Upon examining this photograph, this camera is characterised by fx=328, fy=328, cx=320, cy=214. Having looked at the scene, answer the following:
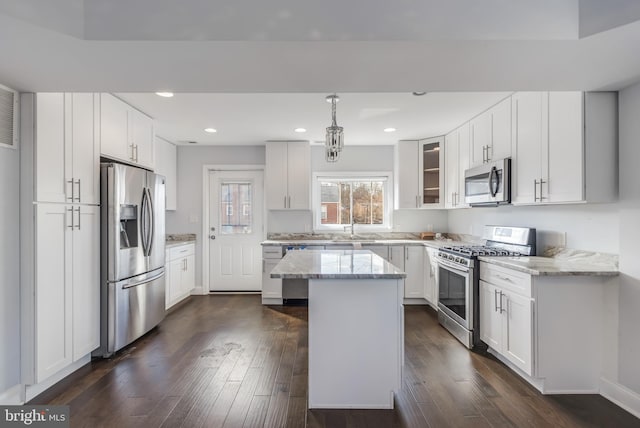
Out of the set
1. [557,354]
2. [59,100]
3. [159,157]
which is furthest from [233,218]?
[557,354]

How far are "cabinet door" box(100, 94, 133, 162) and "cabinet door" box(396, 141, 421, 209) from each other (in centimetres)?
348

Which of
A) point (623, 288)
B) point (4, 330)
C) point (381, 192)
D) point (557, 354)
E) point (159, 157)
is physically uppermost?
point (159, 157)

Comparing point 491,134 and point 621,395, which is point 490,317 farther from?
point 491,134

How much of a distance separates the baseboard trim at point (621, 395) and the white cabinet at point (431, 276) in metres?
1.91

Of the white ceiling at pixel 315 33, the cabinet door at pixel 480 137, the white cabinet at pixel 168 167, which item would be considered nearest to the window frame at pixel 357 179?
the cabinet door at pixel 480 137

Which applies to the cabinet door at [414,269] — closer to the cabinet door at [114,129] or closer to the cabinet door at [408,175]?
the cabinet door at [408,175]

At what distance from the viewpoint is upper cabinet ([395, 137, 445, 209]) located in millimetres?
4738

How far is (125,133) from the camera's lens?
128 inches

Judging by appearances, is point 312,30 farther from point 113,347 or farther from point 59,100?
point 113,347

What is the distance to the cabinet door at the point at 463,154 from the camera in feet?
12.7

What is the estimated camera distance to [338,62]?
1757 millimetres

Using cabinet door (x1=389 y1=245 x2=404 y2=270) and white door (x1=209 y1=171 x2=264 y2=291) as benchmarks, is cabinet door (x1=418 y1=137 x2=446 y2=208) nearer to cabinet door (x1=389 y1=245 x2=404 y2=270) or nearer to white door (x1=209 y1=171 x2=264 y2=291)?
cabinet door (x1=389 y1=245 x2=404 y2=270)

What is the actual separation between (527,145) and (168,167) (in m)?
4.65

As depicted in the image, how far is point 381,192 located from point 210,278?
3.13 metres
